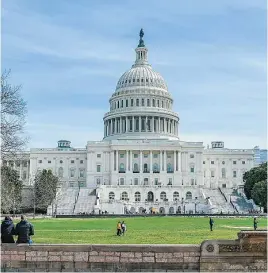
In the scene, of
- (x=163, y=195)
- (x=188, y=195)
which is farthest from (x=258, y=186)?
(x=163, y=195)

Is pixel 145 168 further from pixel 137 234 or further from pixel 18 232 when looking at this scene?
pixel 18 232

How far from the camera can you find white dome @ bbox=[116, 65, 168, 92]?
6496 inches

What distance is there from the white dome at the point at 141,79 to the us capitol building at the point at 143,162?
0.92 feet

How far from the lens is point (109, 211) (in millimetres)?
116625

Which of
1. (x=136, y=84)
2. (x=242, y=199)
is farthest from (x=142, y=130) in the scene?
(x=242, y=199)

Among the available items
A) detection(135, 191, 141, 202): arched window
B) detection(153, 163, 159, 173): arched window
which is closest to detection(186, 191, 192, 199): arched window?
detection(135, 191, 141, 202): arched window

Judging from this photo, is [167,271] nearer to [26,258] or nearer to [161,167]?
[26,258]

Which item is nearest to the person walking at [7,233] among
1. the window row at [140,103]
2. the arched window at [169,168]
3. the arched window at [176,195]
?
the arched window at [176,195]

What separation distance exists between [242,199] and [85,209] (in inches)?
1317

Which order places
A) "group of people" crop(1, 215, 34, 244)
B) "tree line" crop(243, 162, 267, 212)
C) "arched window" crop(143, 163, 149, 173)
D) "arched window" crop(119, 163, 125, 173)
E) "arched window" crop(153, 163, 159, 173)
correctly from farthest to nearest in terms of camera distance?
"arched window" crop(119, 163, 125, 173)
"arched window" crop(153, 163, 159, 173)
"arched window" crop(143, 163, 149, 173)
"tree line" crop(243, 162, 267, 212)
"group of people" crop(1, 215, 34, 244)

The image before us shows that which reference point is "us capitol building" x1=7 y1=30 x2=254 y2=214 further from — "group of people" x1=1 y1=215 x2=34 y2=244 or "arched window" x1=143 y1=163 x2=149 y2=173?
"group of people" x1=1 y1=215 x2=34 y2=244

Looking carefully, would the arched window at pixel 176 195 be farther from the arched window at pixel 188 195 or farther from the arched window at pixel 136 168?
the arched window at pixel 136 168

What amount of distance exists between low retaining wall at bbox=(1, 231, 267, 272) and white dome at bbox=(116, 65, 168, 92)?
143 meters

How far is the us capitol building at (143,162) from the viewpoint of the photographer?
129 metres
